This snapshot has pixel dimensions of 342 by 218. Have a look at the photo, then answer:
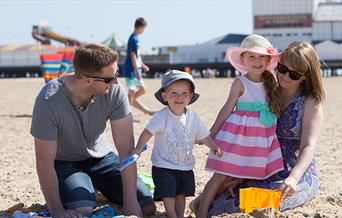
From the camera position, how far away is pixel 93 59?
4.15 metres

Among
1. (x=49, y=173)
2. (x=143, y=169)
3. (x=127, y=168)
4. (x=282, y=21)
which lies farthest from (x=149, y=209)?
(x=282, y=21)

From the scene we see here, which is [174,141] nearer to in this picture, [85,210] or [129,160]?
[129,160]

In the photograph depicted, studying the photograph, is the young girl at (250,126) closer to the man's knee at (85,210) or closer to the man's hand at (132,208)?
the man's hand at (132,208)

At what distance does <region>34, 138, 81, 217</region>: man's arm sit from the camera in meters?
4.21

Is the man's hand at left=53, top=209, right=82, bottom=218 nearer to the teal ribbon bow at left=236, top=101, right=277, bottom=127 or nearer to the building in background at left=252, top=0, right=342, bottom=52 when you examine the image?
the teal ribbon bow at left=236, top=101, right=277, bottom=127

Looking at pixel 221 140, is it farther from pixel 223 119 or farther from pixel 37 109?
pixel 37 109

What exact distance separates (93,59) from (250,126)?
3.58 ft

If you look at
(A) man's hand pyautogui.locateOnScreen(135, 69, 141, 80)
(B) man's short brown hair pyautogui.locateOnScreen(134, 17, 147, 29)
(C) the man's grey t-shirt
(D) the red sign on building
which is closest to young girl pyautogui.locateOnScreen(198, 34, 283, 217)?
(C) the man's grey t-shirt

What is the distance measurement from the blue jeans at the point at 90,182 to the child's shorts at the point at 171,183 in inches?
12.3

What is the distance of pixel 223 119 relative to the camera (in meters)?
4.56

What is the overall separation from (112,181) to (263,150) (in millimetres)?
1068

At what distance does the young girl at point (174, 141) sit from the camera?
430 cm

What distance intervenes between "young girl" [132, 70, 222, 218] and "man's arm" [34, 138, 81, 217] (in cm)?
51

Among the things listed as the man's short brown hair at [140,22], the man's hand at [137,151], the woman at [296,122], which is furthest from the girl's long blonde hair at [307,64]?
the man's short brown hair at [140,22]
